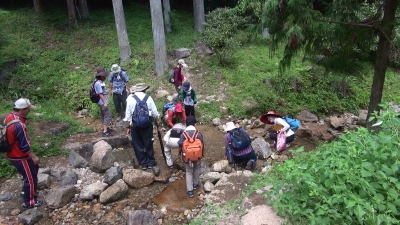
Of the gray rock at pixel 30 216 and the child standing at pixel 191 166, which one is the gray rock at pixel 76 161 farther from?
the child standing at pixel 191 166

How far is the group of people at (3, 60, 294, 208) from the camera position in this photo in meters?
→ 4.96

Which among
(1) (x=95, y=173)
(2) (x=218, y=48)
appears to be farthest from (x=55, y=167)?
(2) (x=218, y=48)

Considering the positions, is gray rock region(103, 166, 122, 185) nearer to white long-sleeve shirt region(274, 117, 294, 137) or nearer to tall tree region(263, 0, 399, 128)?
white long-sleeve shirt region(274, 117, 294, 137)

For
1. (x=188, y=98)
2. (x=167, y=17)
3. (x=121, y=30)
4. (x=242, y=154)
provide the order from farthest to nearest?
(x=167, y=17) < (x=121, y=30) < (x=188, y=98) < (x=242, y=154)

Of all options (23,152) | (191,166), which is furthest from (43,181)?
(191,166)

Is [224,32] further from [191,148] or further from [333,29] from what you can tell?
[191,148]

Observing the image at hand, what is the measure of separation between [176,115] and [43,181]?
3686 millimetres

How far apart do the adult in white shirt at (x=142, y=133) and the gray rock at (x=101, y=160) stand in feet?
1.85

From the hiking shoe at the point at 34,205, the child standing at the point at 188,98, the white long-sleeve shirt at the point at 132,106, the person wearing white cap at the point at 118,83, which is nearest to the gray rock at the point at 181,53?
the child standing at the point at 188,98

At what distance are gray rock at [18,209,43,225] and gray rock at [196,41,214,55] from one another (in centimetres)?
947

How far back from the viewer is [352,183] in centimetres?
291

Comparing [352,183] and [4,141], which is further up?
[352,183]

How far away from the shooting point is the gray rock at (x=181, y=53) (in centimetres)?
1312

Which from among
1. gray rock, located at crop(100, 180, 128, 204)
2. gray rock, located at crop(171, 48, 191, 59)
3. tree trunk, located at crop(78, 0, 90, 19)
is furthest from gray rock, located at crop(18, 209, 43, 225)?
tree trunk, located at crop(78, 0, 90, 19)
